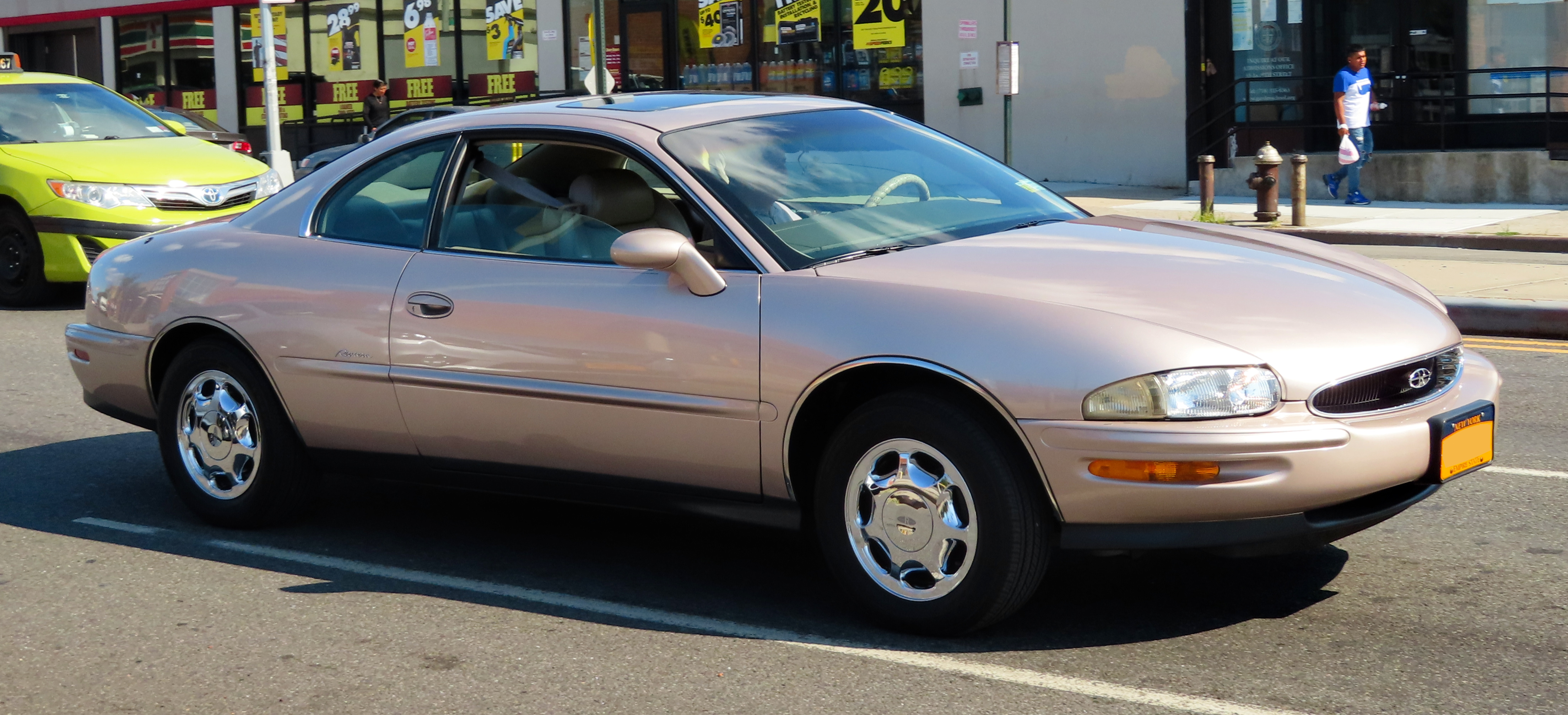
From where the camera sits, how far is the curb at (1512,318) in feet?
33.4

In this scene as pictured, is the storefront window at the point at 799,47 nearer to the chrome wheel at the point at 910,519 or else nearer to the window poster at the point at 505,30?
the window poster at the point at 505,30

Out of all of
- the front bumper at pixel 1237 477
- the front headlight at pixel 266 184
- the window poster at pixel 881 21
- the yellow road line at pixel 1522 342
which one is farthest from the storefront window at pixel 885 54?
the front bumper at pixel 1237 477

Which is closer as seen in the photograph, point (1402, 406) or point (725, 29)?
point (1402, 406)

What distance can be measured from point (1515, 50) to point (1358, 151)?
2.43 metres

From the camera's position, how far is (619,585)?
5109mm

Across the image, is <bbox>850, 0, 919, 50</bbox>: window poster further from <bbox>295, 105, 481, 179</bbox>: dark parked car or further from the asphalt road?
the asphalt road

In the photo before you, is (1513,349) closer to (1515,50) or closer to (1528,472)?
(1528,472)

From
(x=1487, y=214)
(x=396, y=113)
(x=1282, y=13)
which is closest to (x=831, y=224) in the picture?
(x=1487, y=214)

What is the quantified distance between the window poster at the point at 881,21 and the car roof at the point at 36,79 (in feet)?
41.4

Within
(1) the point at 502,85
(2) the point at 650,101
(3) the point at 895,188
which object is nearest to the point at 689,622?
(3) the point at 895,188

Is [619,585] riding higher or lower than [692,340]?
lower

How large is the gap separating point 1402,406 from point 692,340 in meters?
1.89

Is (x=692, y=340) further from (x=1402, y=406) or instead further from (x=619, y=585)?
(x=1402, y=406)

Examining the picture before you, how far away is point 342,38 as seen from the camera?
31.2 meters
